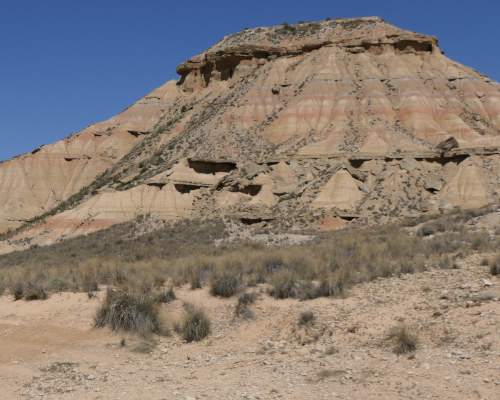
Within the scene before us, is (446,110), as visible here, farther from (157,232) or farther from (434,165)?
(157,232)

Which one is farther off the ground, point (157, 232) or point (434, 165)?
point (434, 165)

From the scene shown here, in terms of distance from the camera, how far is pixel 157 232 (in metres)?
36.1

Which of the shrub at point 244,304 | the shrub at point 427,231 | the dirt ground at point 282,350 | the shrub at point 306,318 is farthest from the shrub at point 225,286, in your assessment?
the shrub at point 427,231

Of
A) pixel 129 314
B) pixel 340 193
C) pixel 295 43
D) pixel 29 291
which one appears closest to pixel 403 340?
pixel 129 314

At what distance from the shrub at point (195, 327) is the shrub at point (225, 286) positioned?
1.87 m

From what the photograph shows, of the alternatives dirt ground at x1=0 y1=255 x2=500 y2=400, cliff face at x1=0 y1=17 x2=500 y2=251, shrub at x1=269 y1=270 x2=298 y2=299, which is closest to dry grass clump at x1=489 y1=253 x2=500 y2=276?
dirt ground at x1=0 y1=255 x2=500 y2=400

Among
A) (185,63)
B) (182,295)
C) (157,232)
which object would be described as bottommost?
(182,295)

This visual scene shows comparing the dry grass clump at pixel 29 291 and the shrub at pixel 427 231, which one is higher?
the shrub at pixel 427 231

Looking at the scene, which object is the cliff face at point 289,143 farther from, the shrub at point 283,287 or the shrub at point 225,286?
the shrub at point 225,286

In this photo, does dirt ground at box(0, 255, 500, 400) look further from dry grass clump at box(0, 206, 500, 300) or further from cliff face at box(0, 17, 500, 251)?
cliff face at box(0, 17, 500, 251)

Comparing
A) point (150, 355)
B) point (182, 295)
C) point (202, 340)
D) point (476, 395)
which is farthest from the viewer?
point (182, 295)

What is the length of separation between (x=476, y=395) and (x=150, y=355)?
5.84 m

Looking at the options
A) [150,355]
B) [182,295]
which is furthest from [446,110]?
[150,355]

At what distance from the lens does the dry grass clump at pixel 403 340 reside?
871 cm
